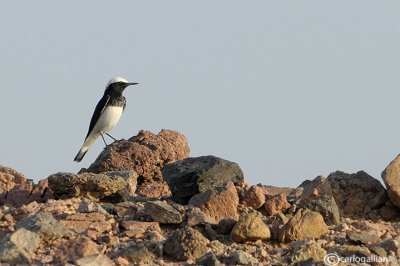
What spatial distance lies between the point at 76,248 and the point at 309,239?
2.55 metres

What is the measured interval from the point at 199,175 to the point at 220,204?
3.48 ft

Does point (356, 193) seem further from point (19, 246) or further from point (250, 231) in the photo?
point (19, 246)

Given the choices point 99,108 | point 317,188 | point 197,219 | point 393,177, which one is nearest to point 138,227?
point 197,219

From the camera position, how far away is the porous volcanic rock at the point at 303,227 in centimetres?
965

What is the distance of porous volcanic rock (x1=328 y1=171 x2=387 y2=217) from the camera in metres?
11.8

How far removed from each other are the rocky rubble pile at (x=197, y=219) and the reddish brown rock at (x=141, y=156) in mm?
215

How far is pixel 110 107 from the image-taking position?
18938 mm

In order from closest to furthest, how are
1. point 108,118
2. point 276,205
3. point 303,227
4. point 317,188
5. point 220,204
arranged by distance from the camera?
point 303,227, point 220,204, point 276,205, point 317,188, point 108,118

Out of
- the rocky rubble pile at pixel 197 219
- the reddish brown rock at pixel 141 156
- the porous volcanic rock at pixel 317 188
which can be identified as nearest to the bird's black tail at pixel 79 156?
the reddish brown rock at pixel 141 156

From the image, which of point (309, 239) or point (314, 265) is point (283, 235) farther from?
point (314, 265)

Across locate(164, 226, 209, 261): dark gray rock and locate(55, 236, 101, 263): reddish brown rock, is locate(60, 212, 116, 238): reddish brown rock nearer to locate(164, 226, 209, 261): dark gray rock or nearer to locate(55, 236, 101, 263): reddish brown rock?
locate(55, 236, 101, 263): reddish brown rock

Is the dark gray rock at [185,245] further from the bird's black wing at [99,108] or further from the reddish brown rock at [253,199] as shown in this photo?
the bird's black wing at [99,108]

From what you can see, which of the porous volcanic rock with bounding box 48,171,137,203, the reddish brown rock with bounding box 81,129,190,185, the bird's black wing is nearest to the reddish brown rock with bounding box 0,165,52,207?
the porous volcanic rock with bounding box 48,171,137,203

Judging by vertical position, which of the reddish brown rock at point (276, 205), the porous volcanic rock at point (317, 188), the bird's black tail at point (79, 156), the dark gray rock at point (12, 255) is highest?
the bird's black tail at point (79, 156)
